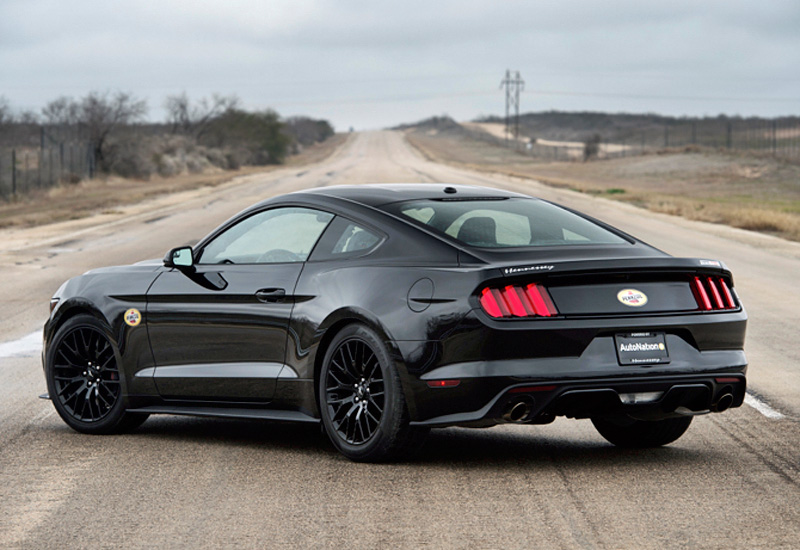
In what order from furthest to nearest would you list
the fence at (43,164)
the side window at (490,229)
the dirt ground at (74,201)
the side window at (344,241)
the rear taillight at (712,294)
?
the fence at (43,164) < the dirt ground at (74,201) < the side window at (344,241) < the side window at (490,229) < the rear taillight at (712,294)

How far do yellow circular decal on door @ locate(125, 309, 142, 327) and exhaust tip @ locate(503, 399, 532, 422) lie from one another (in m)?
2.63

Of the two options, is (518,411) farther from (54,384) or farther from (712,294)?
(54,384)

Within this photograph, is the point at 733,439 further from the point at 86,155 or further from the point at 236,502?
the point at 86,155

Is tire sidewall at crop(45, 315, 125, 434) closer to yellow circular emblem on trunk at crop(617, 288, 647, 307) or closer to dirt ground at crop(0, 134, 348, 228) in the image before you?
yellow circular emblem on trunk at crop(617, 288, 647, 307)

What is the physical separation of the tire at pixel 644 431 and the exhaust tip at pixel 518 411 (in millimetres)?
1236

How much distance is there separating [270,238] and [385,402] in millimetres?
1505

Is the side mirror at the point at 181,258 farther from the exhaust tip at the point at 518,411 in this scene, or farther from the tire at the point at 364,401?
the exhaust tip at the point at 518,411

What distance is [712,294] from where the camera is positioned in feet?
20.8

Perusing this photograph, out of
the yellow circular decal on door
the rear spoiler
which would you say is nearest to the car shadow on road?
the yellow circular decal on door

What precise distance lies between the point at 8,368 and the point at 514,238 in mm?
5359

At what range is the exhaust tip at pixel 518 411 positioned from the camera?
5880 mm

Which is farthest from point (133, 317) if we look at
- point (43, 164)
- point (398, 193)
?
point (43, 164)

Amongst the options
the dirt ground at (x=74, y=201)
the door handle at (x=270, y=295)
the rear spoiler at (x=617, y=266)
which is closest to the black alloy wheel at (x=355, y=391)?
the door handle at (x=270, y=295)

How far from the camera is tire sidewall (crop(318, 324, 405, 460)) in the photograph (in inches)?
239
